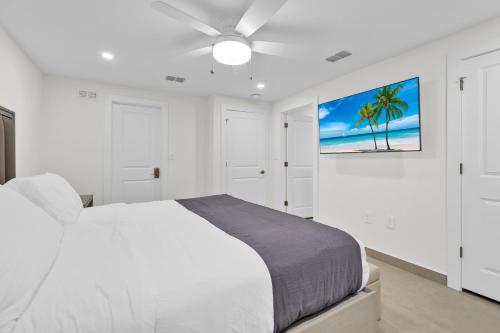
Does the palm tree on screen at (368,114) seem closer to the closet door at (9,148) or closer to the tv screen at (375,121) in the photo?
the tv screen at (375,121)

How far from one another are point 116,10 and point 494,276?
3.67 metres

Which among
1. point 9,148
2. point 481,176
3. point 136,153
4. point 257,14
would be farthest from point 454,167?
point 9,148

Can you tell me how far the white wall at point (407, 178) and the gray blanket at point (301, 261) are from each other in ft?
4.64

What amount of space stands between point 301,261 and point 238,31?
1.74m

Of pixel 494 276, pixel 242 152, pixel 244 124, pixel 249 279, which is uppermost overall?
pixel 244 124

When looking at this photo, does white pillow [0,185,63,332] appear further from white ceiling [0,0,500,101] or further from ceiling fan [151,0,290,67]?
white ceiling [0,0,500,101]

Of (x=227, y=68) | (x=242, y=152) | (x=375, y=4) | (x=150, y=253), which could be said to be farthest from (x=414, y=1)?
(x=242, y=152)

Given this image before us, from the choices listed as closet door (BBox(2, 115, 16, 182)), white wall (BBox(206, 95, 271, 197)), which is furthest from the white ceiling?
white wall (BBox(206, 95, 271, 197))

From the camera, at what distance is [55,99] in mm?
3125

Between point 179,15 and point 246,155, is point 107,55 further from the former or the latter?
point 246,155

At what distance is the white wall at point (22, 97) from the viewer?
6.83 ft

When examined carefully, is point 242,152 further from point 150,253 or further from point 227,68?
point 150,253

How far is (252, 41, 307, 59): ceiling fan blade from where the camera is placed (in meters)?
2.10

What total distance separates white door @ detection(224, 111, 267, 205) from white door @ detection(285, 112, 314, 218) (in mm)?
479
